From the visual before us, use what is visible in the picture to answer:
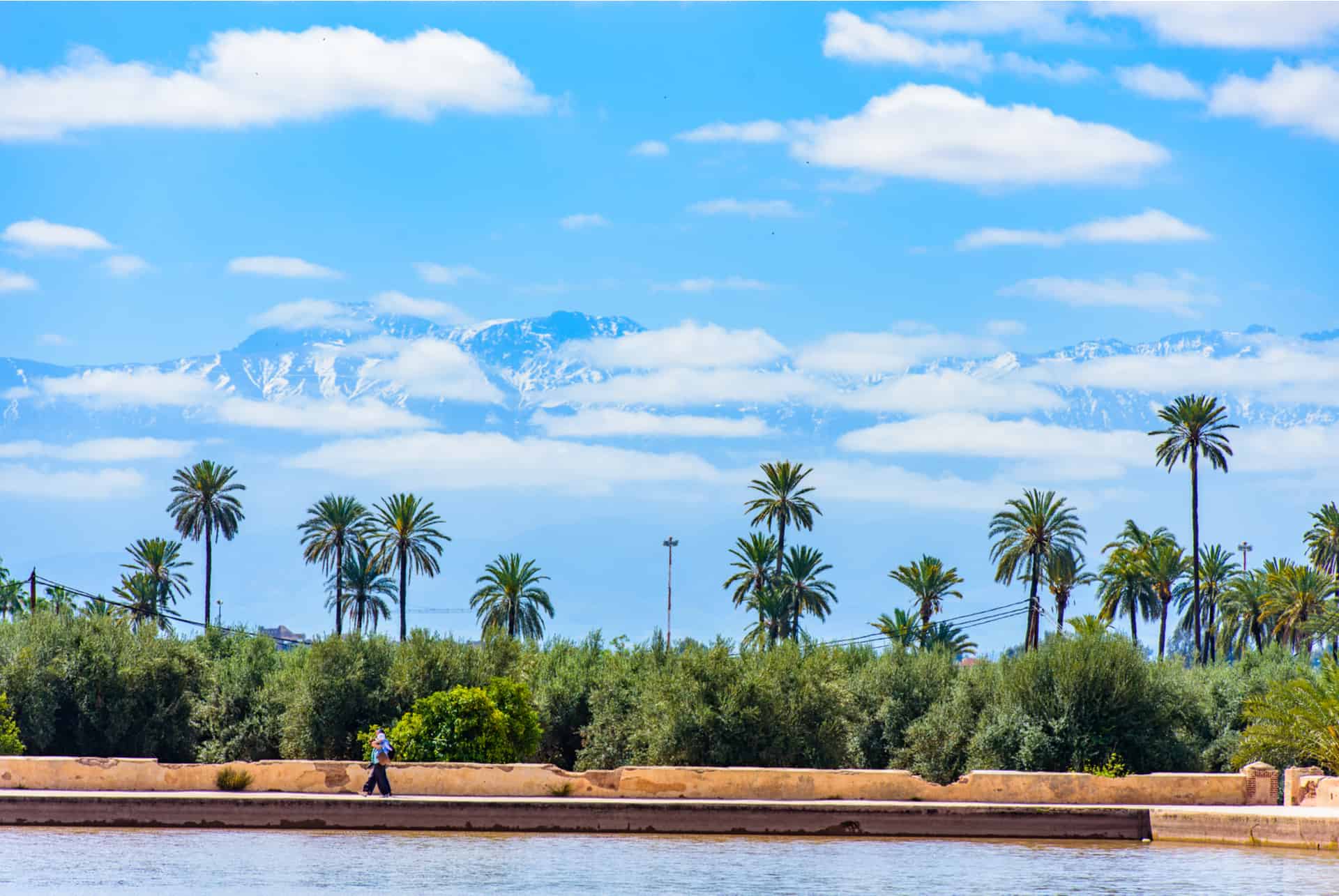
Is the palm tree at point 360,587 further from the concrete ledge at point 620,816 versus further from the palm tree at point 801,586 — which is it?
the concrete ledge at point 620,816

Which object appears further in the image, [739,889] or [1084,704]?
[1084,704]

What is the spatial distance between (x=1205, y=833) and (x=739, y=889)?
11.3 metres

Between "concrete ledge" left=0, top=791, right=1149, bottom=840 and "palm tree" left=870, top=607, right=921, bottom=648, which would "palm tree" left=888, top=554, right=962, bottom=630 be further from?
"concrete ledge" left=0, top=791, right=1149, bottom=840

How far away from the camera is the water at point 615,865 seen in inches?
897

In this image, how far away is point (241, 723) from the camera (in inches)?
1772

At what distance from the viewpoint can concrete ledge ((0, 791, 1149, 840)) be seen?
3002 cm

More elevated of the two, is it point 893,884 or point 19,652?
point 19,652

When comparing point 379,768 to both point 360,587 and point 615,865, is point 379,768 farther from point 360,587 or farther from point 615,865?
point 360,587

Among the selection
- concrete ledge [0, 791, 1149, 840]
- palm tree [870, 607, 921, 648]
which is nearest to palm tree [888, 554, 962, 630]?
palm tree [870, 607, 921, 648]

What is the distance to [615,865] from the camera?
83.8 ft

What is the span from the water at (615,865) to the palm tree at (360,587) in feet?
219

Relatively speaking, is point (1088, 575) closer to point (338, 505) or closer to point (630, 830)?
point (338, 505)

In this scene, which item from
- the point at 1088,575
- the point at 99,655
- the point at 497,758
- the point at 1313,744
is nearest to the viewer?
the point at 1313,744

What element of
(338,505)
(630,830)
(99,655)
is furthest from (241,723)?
(338,505)
